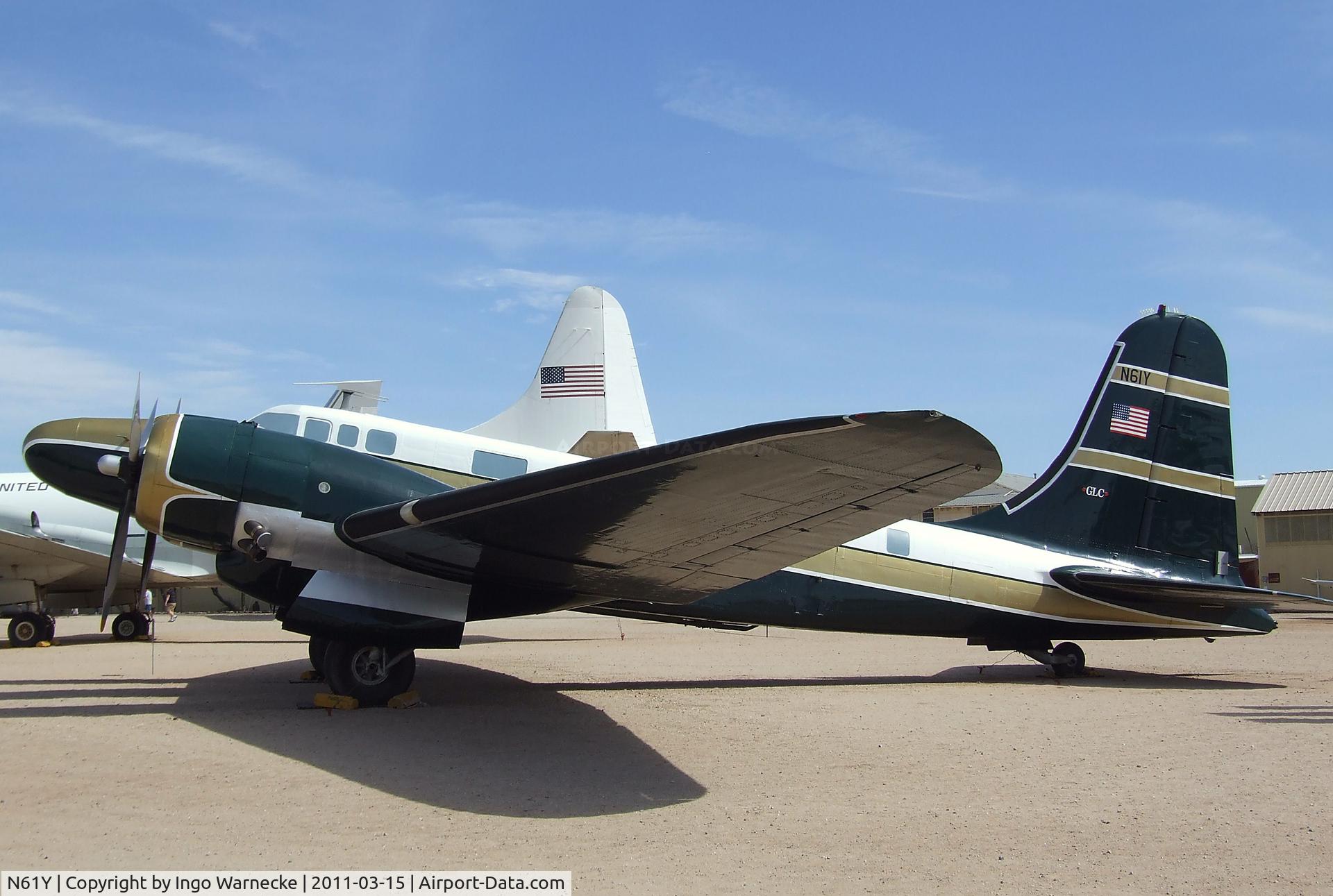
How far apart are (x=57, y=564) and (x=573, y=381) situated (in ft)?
32.2

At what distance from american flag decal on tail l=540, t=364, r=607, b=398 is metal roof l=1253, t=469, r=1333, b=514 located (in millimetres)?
30467

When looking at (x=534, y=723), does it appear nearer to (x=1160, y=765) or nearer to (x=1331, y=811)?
(x=1160, y=765)

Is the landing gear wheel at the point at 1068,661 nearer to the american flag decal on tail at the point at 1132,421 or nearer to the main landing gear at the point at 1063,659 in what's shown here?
the main landing gear at the point at 1063,659

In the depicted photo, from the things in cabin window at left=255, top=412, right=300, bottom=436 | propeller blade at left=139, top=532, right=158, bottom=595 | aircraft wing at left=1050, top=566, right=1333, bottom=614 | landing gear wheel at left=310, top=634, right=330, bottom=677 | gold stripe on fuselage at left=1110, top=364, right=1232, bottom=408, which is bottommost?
landing gear wheel at left=310, top=634, right=330, bottom=677

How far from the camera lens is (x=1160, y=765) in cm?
718

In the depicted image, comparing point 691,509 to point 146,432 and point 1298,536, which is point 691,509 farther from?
point 1298,536

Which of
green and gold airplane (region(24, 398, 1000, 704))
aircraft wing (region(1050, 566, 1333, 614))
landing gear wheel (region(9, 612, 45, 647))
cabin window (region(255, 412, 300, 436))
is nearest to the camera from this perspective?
green and gold airplane (region(24, 398, 1000, 704))

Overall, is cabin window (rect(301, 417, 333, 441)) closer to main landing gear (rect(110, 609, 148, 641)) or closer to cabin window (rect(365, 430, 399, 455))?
cabin window (rect(365, 430, 399, 455))

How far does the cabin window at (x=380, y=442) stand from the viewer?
10.7 metres

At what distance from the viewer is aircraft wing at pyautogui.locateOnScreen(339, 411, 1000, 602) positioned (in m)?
5.37

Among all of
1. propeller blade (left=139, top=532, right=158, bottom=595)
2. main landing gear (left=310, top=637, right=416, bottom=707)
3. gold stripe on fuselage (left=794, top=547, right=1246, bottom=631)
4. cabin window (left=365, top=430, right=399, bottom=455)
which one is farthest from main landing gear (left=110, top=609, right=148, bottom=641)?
gold stripe on fuselage (left=794, top=547, right=1246, bottom=631)

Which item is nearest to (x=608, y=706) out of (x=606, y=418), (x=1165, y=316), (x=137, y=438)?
(x=137, y=438)

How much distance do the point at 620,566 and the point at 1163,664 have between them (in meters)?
10.2

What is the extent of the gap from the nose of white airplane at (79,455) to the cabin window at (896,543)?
321 inches
